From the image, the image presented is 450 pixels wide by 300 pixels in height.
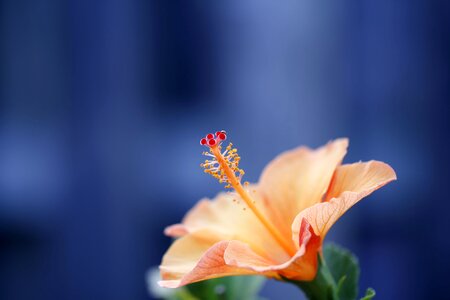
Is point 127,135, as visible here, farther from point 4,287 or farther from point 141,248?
point 4,287

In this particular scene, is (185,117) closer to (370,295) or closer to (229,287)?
(229,287)

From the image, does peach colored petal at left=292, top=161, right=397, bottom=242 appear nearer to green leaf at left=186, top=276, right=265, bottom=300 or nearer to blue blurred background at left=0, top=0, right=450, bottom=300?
green leaf at left=186, top=276, right=265, bottom=300

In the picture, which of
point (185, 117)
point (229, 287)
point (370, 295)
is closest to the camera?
point (370, 295)

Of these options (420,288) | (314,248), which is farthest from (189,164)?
(314,248)

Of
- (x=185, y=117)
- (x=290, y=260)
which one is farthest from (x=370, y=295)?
(x=185, y=117)

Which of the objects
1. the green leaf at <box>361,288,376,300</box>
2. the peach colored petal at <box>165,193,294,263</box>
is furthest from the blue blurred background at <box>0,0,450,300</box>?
the green leaf at <box>361,288,376,300</box>

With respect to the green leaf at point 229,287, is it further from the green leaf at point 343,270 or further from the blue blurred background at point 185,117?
the blue blurred background at point 185,117

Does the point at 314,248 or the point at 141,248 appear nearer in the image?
the point at 314,248
